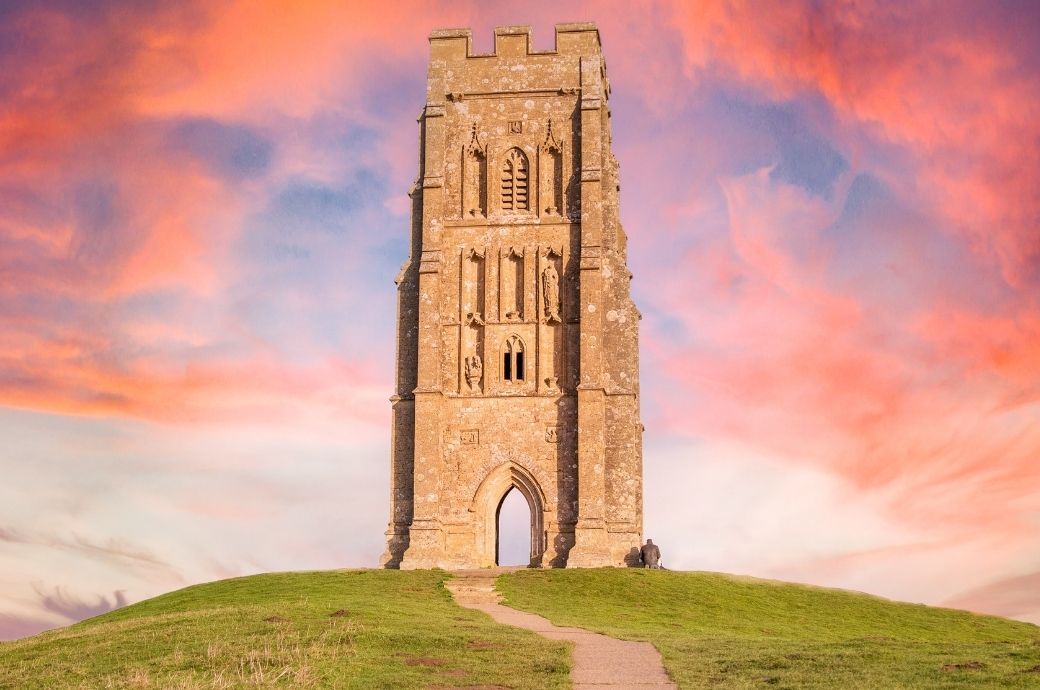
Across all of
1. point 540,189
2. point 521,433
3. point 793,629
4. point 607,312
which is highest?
point 540,189

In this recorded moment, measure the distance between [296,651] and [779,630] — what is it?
49.0ft

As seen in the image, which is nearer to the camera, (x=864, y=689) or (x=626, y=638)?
(x=864, y=689)

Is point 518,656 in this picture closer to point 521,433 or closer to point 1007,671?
point 1007,671

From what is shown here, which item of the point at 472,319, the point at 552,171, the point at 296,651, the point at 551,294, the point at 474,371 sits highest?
the point at 552,171

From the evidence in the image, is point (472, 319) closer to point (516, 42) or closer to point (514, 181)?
point (514, 181)

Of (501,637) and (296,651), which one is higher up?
(501,637)

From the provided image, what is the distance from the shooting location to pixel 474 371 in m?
47.9

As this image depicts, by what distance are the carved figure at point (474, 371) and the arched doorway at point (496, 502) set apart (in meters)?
3.31

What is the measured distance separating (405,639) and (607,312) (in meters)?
24.2

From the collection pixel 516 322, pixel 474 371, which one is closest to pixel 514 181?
pixel 516 322

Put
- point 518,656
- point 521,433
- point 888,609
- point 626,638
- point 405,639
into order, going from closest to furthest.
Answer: point 518,656 → point 405,639 → point 626,638 → point 888,609 → point 521,433

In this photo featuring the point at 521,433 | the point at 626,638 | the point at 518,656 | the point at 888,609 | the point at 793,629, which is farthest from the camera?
the point at 521,433

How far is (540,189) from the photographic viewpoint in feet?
163

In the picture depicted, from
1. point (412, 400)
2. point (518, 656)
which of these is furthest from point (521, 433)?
point (518, 656)
